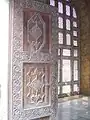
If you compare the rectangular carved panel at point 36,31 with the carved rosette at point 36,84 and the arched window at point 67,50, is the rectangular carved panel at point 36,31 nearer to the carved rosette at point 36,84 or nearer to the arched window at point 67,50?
the carved rosette at point 36,84

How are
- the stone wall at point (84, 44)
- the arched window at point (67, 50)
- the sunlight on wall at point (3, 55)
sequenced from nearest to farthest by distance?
the sunlight on wall at point (3, 55)
the arched window at point (67, 50)
the stone wall at point (84, 44)

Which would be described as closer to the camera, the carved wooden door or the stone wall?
the carved wooden door

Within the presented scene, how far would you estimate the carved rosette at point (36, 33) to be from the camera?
1193mm

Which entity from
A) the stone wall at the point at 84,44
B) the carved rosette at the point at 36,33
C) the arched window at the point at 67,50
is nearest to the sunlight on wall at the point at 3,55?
the carved rosette at the point at 36,33

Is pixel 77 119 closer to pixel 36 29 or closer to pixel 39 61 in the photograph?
pixel 39 61

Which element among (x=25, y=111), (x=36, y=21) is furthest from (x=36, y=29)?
(x=25, y=111)

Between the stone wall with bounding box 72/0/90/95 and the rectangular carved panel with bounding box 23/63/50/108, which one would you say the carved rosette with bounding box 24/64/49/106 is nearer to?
the rectangular carved panel with bounding box 23/63/50/108

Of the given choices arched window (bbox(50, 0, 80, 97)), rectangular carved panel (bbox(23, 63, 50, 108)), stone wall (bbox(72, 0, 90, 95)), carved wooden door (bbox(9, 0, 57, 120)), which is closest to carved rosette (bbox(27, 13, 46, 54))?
carved wooden door (bbox(9, 0, 57, 120))

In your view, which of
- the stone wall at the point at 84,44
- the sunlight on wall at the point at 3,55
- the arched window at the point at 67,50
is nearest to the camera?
the sunlight on wall at the point at 3,55

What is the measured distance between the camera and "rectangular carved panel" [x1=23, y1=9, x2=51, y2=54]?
3.89ft

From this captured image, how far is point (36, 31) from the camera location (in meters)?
1.22

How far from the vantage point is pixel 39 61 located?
48.7 inches

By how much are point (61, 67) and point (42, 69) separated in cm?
254

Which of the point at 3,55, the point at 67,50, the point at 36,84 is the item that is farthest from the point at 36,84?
the point at 67,50
